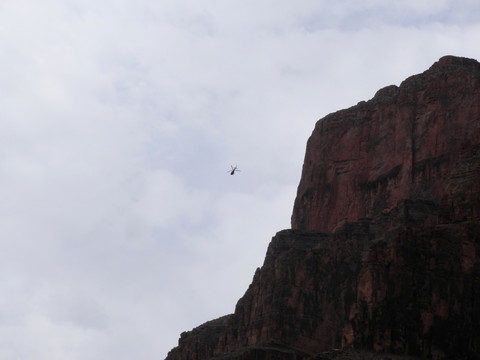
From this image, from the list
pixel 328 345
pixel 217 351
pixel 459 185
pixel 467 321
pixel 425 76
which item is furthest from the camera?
pixel 425 76

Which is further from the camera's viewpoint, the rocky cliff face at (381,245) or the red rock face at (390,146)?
the red rock face at (390,146)

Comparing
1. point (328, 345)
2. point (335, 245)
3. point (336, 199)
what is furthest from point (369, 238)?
point (336, 199)

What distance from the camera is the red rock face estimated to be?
170125 millimetres

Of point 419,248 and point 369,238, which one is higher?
point 369,238

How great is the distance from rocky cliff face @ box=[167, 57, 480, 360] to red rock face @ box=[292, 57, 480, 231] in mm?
163

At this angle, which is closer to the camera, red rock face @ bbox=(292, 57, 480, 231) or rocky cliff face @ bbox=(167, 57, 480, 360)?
rocky cliff face @ bbox=(167, 57, 480, 360)

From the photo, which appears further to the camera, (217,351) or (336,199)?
(336,199)

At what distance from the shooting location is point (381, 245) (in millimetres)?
135625

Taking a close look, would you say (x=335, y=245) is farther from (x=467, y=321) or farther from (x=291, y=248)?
(x=467, y=321)

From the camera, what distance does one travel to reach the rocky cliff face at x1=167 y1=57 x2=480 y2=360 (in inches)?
5032

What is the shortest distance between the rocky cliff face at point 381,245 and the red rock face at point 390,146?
16cm

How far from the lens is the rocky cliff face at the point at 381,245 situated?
12781 centimetres

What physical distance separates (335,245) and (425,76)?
28.7 meters

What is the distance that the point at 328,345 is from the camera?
15162cm
